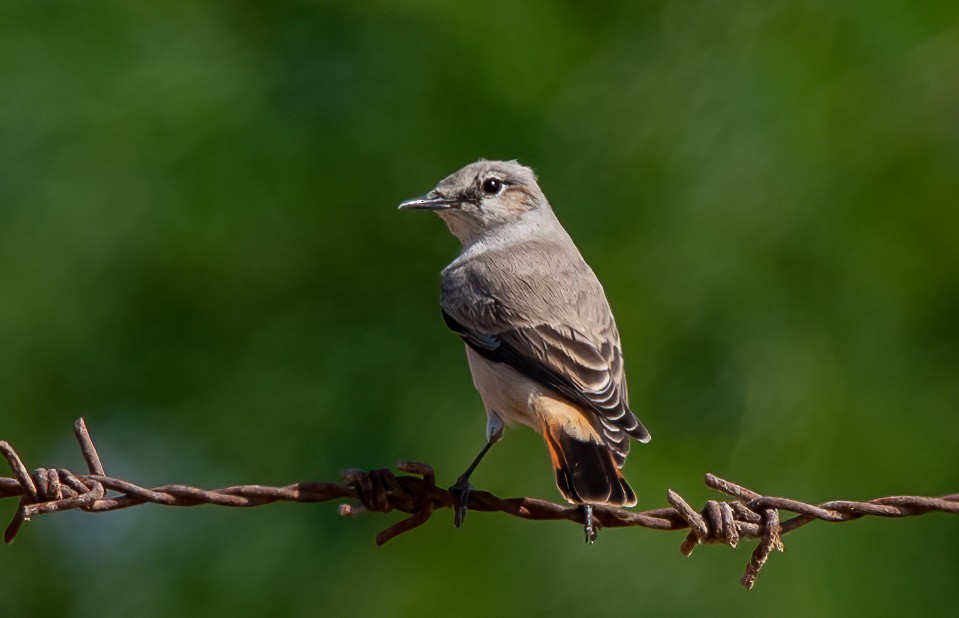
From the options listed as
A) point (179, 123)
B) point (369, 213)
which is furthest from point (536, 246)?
point (179, 123)

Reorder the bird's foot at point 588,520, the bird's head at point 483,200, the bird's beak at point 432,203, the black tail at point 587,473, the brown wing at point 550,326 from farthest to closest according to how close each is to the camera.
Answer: the bird's head at point 483,200
the bird's beak at point 432,203
the brown wing at point 550,326
the black tail at point 587,473
the bird's foot at point 588,520

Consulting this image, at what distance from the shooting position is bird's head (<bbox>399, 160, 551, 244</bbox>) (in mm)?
6730

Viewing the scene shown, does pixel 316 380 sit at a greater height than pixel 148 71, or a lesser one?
lesser

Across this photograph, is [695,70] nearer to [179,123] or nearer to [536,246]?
[536,246]

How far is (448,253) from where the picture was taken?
8.94 m

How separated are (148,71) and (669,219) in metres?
4.00

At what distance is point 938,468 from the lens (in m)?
7.17

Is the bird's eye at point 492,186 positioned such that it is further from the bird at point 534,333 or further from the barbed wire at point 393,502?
the barbed wire at point 393,502

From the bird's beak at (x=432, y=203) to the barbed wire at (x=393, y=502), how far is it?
2.52m

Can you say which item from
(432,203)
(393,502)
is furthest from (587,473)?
(432,203)

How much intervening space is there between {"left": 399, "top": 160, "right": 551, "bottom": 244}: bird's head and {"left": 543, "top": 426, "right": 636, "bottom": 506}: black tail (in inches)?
77.4

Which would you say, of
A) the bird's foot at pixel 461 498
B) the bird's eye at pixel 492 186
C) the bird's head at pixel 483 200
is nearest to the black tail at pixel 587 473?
the bird's foot at pixel 461 498

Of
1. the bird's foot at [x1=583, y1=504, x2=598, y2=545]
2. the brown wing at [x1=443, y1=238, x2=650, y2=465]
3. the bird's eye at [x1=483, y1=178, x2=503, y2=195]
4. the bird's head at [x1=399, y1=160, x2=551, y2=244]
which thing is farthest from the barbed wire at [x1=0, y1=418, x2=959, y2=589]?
the bird's eye at [x1=483, y1=178, x2=503, y2=195]

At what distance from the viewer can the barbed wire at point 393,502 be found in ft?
11.9
